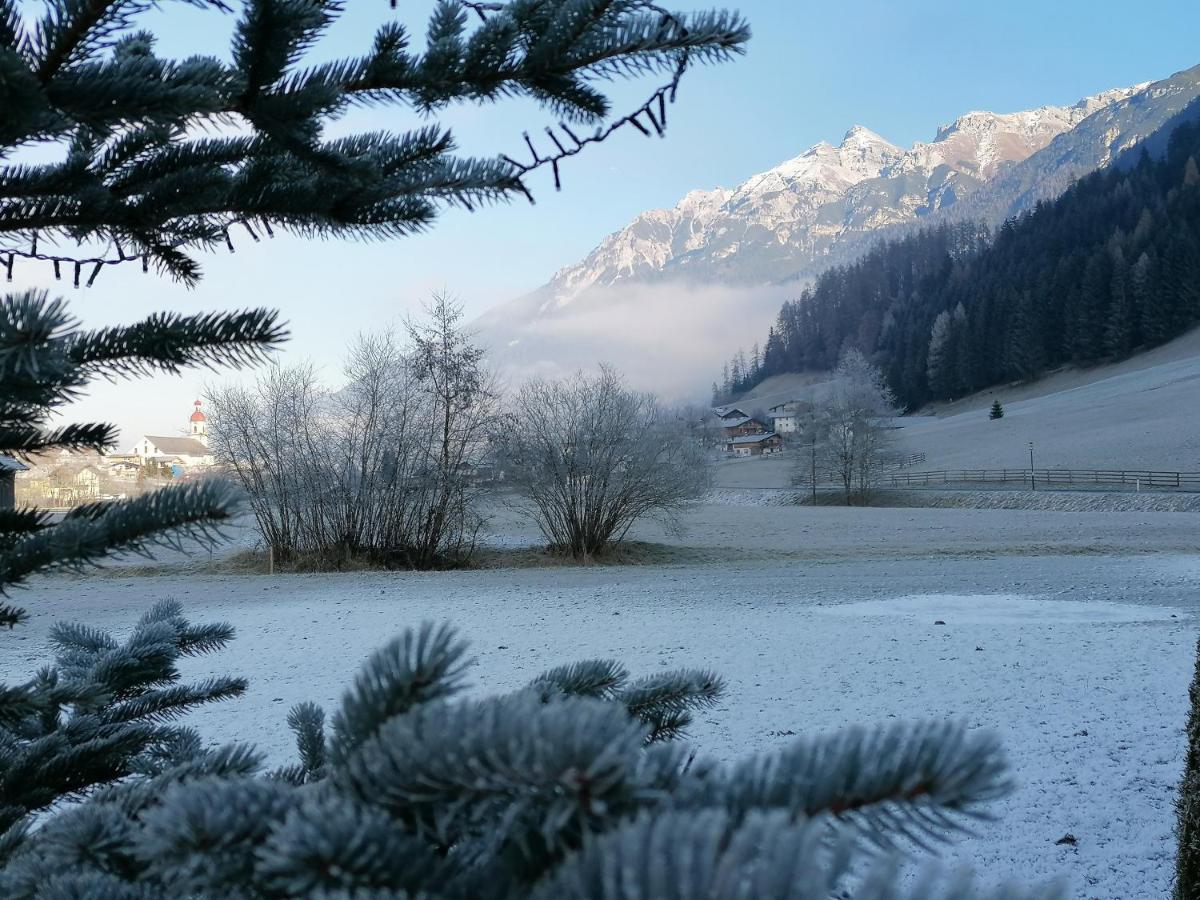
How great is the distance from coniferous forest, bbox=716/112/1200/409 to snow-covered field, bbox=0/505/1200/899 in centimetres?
6336

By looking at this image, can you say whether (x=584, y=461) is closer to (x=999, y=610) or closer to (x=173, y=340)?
(x=999, y=610)

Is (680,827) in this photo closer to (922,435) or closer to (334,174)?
(334,174)

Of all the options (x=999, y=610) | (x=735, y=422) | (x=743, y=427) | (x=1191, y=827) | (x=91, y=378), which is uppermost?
(x=735, y=422)

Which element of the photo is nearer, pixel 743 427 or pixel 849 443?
pixel 849 443

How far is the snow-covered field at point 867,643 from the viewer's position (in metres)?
4.34

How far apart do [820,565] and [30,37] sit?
59.4 ft

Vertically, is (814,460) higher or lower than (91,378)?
higher

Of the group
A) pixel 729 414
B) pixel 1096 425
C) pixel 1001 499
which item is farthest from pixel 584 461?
pixel 729 414

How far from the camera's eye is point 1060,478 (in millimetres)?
40156

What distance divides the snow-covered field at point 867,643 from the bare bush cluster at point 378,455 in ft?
8.28

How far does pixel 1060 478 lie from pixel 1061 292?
4398cm

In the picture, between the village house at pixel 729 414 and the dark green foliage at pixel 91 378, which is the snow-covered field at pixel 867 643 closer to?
the dark green foliage at pixel 91 378

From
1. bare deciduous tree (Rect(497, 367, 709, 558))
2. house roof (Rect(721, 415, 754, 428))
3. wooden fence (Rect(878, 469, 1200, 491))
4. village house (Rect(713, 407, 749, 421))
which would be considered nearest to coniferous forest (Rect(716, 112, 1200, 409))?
house roof (Rect(721, 415, 754, 428))

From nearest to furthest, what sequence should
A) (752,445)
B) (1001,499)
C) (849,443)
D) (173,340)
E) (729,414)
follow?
(173,340)
(1001,499)
(849,443)
(752,445)
(729,414)
